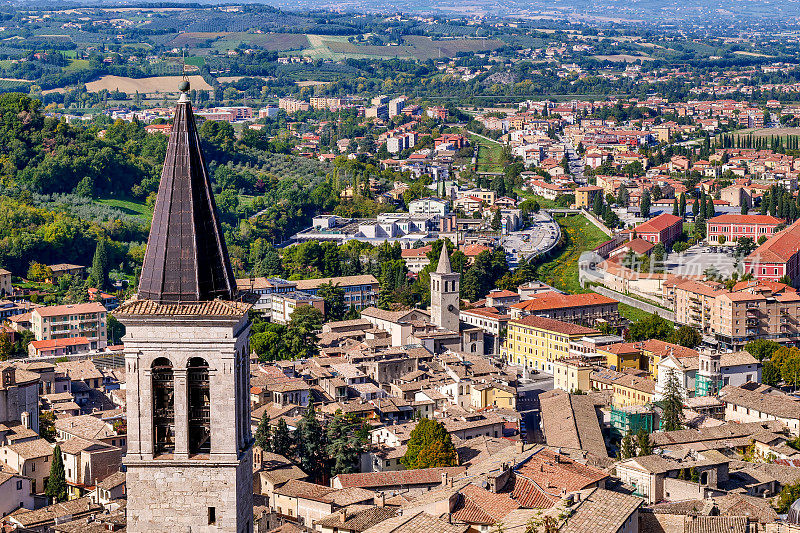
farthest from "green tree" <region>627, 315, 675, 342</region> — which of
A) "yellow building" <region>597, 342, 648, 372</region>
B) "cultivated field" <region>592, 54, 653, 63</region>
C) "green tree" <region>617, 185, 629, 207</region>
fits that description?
"cultivated field" <region>592, 54, 653, 63</region>

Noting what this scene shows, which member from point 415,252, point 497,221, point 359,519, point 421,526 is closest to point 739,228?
point 497,221

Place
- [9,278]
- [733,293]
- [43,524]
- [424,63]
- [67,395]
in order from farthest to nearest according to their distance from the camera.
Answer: [424,63] < [9,278] < [733,293] < [67,395] < [43,524]

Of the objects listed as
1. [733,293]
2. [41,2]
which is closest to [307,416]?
[733,293]

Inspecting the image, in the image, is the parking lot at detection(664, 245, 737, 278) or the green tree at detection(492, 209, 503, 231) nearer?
the parking lot at detection(664, 245, 737, 278)

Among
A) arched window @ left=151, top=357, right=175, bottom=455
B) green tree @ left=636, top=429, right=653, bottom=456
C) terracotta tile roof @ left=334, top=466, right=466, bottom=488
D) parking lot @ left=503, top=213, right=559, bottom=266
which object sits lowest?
parking lot @ left=503, top=213, right=559, bottom=266

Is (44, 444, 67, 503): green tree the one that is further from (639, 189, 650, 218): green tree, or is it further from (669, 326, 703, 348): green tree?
(639, 189, 650, 218): green tree

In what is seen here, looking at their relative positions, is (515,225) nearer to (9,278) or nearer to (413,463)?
(9,278)
